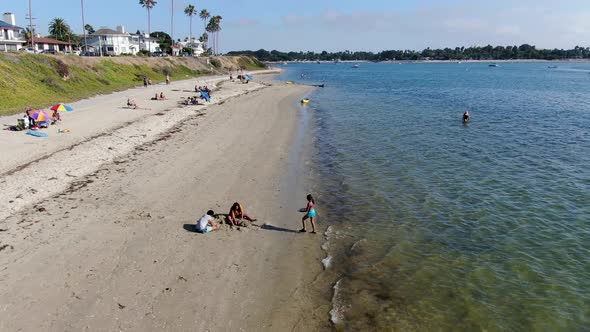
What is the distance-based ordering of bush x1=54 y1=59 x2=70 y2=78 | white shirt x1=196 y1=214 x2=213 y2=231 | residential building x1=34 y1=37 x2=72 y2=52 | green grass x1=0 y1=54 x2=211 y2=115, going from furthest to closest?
1. residential building x1=34 y1=37 x2=72 y2=52
2. bush x1=54 y1=59 x2=70 y2=78
3. green grass x1=0 y1=54 x2=211 y2=115
4. white shirt x1=196 y1=214 x2=213 y2=231

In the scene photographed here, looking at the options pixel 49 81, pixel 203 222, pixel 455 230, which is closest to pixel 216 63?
pixel 49 81

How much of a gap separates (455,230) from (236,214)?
29.0 ft

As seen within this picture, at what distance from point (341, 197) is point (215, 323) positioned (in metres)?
10.8

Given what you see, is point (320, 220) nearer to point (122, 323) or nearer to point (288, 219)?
point (288, 219)

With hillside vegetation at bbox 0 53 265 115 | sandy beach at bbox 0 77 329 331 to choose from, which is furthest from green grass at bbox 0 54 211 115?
sandy beach at bbox 0 77 329 331

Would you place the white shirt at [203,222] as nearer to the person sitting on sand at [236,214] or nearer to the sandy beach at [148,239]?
the sandy beach at [148,239]

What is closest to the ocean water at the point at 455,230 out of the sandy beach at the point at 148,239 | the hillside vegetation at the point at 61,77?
the sandy beach at the point at 148,239

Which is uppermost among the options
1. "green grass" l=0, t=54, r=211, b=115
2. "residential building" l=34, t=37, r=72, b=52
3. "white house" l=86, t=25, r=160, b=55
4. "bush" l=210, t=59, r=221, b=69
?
"white house" l=86, t=25, r=160, b=55

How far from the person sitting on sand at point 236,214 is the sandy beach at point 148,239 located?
56 cm

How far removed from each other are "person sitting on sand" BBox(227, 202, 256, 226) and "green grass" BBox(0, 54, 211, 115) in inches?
1120

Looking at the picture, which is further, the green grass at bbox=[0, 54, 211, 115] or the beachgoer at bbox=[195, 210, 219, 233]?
the green grass at bbox=[0, 54, 211, 115]

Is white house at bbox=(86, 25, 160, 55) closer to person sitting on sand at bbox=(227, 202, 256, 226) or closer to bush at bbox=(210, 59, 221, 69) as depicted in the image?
bush at bbox=(210, 59, 221, 69)

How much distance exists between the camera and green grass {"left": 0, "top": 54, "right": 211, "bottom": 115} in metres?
39.1

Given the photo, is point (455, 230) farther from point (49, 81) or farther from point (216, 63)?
point (216, 63)
